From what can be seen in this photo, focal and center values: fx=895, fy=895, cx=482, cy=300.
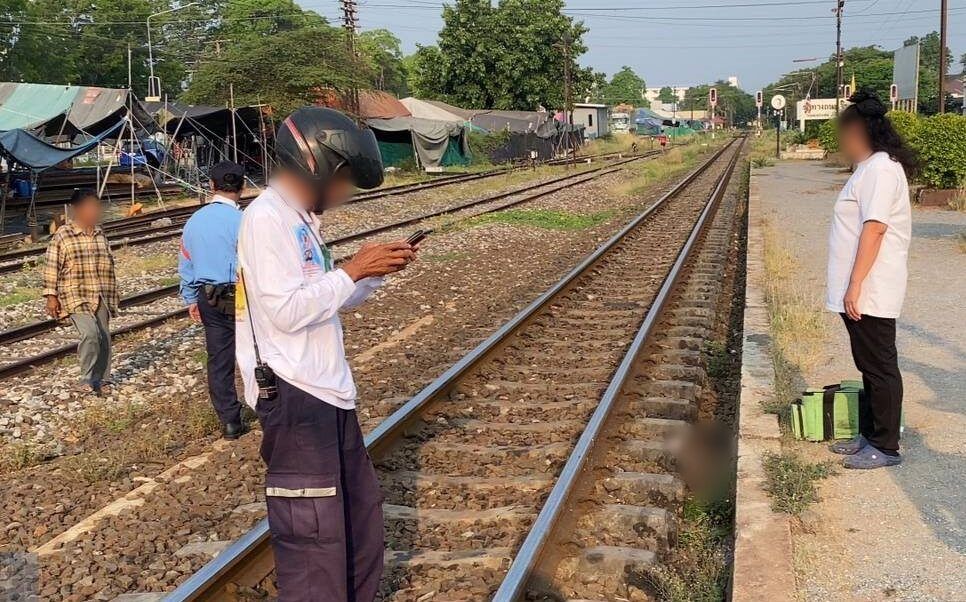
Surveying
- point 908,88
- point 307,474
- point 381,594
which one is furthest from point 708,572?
point 908,88

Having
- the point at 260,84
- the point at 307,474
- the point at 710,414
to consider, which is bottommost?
the point at 710,414

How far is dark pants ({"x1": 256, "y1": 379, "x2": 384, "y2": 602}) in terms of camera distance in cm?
274

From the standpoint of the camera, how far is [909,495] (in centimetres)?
443

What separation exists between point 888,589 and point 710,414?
2.79m

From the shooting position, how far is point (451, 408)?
244 inches

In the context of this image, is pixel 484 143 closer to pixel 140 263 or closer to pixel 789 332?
pixel 140 263

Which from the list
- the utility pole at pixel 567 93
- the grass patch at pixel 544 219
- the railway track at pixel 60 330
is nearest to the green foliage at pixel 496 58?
the utility pole at pixel 567 93

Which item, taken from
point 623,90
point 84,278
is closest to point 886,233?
point 84,278

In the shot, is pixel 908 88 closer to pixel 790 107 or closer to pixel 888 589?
pixel 888 589

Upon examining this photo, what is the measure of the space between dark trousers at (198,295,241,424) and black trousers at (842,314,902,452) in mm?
3812

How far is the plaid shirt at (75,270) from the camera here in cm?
666

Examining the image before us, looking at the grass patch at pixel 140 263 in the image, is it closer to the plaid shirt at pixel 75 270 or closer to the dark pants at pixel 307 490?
the plaid shirt at pixel 75 270

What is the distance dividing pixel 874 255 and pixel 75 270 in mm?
5501

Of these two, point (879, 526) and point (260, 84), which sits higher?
point (260, 84)
